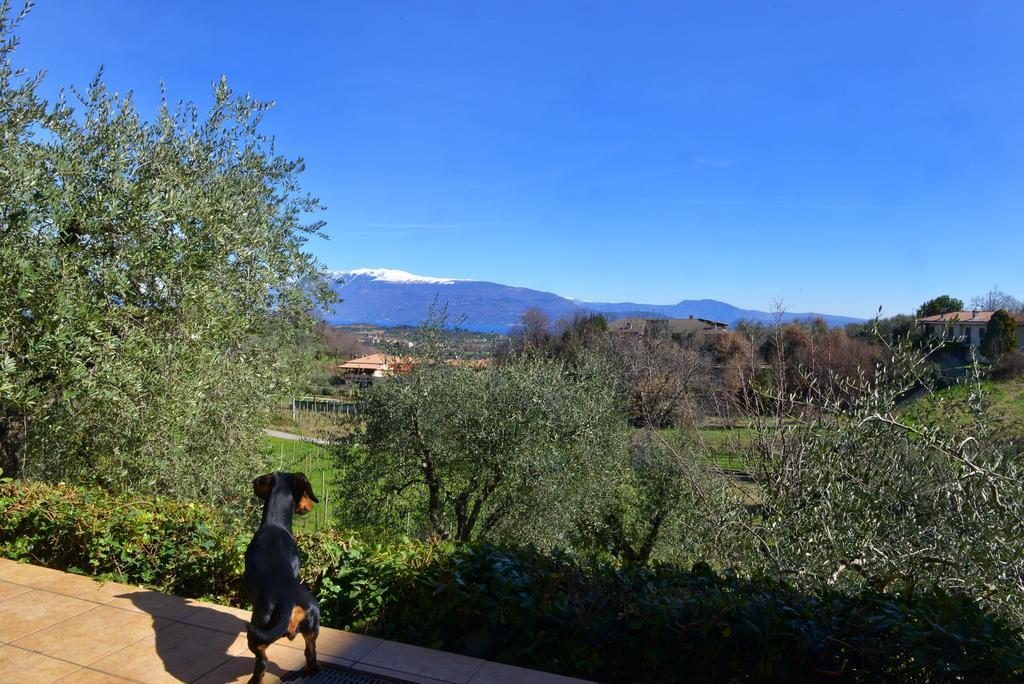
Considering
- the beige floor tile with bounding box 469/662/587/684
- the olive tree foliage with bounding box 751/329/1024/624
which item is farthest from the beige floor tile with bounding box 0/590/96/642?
the olive tree foliage with bounding box 751/329/1024/624

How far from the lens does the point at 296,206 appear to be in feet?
34.1

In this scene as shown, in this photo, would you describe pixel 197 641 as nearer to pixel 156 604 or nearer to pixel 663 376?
pixel 156 604

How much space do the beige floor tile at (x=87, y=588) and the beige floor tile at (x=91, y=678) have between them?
1.12 meters

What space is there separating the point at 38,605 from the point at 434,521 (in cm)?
812

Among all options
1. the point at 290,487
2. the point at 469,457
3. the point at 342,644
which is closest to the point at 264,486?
the point at 290,487

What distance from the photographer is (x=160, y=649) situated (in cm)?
388

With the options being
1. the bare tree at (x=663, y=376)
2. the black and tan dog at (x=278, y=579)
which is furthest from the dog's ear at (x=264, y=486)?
the bare tree at (x=663, y=376)

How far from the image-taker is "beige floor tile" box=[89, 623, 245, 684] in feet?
11.8

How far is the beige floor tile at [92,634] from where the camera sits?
3869 millimetres

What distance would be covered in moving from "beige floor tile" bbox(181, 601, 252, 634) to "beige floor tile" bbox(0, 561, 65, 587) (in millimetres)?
1431

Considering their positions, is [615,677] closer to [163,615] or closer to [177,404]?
[163,615]

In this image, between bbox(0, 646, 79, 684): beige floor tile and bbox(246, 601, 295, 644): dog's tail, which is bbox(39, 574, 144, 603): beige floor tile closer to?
bbox(0, 646, 79, 684): beige floor tile

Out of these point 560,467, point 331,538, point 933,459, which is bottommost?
A: point 560,467

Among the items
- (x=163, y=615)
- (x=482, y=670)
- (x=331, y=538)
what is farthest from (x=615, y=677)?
(x=163, y=615)
